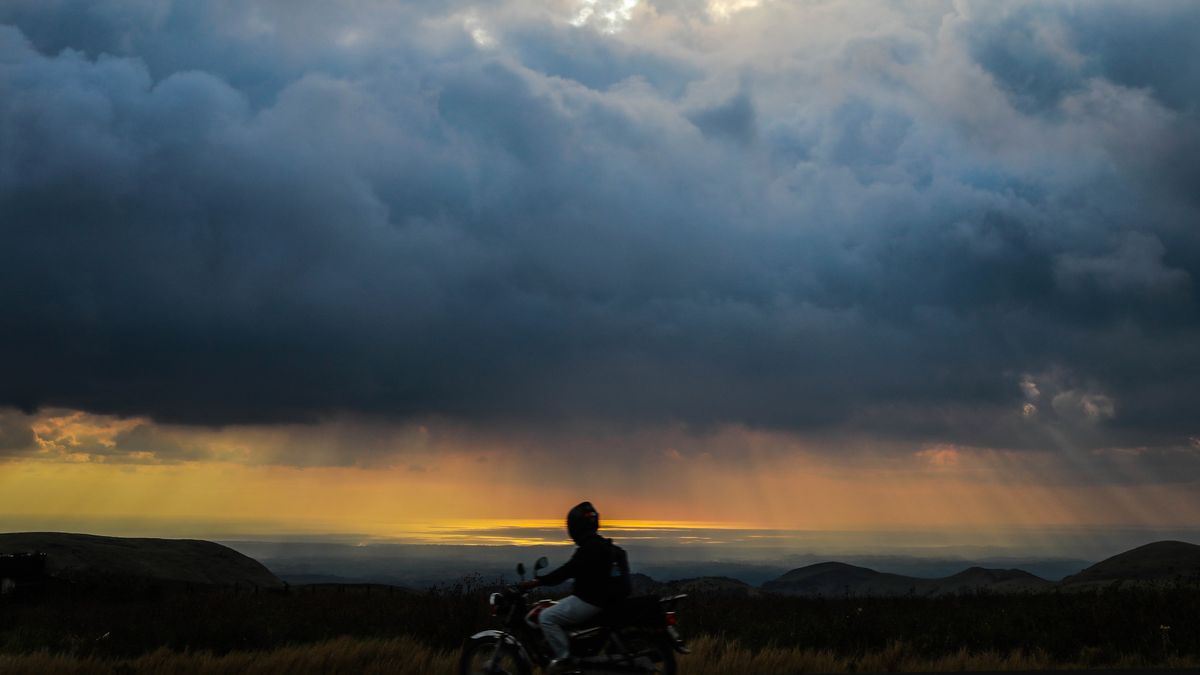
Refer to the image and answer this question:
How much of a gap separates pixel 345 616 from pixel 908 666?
12639 millimetres

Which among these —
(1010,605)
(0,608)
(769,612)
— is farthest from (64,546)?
(1010,605)

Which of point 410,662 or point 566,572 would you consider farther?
point 410,662

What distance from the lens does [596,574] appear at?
10.5m

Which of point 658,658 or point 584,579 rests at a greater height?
point 584,579

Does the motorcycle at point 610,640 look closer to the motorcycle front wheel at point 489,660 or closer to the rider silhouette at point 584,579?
the motorcycle front wheel at point 489,660

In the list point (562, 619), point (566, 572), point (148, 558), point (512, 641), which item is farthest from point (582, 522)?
point (148, 558)

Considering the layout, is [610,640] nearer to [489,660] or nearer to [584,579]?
[584,579]

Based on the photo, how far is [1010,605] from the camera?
2362 centimetres

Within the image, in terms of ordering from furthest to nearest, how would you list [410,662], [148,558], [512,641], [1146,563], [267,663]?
[148,558] → [1146,563] → [410,662] → [267,663] → [512,641]

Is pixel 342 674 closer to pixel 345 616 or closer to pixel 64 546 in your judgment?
pixel 345 616

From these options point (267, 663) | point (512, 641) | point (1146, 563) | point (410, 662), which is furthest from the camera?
point (1146, 563)

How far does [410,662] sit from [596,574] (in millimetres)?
6062

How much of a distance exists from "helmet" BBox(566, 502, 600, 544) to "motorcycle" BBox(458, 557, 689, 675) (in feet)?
1.59

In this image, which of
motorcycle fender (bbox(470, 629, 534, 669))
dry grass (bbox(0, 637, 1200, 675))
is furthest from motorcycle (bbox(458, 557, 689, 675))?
dry grass (bbox(0, 637, 1200, 675))
